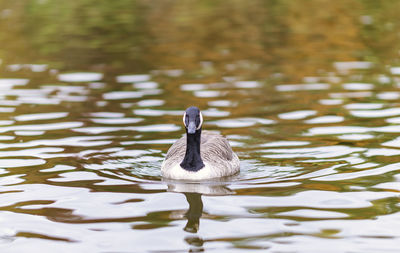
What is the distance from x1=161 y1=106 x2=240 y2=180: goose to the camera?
1279cm

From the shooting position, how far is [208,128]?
55.5ft

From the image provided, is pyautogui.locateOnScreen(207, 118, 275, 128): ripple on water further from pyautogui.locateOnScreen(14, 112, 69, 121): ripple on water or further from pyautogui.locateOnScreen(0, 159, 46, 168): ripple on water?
pyautogui.locateOnScreen(0, 159, 46, 168): ripple on water

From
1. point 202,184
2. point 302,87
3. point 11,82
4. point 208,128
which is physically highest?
point 11,82

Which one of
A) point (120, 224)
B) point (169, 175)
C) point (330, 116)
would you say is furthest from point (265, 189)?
→ point (330, 116)

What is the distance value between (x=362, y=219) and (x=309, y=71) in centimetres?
1317

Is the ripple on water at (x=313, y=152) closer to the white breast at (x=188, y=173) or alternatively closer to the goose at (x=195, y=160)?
the goose at (x=195, y=160)

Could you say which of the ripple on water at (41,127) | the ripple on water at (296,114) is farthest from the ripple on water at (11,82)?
the ripple on water at (296,114)

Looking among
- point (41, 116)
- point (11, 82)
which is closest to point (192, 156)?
point (41, 116)

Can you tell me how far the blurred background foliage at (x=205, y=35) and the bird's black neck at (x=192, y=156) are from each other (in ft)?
34.1

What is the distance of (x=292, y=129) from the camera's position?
53.8 ft

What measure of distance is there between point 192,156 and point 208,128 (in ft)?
12.9

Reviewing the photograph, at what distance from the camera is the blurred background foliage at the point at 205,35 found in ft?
83.8

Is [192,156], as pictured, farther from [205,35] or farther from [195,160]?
[205,35]

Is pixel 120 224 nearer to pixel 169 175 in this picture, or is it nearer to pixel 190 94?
pixel 169 175
